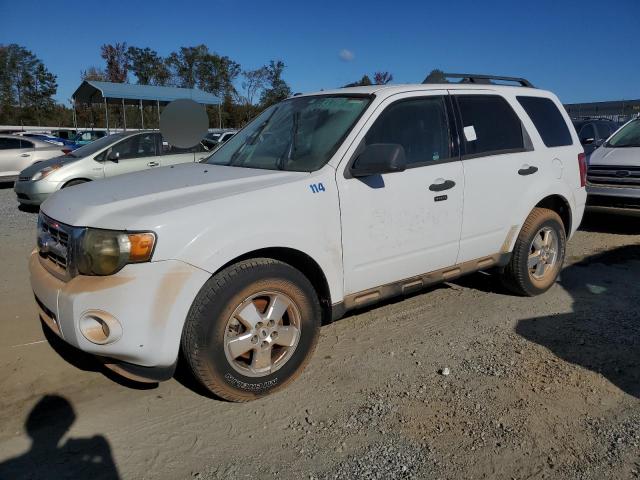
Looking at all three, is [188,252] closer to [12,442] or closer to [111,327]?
[111,327]

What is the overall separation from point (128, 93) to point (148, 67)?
33.4 meters

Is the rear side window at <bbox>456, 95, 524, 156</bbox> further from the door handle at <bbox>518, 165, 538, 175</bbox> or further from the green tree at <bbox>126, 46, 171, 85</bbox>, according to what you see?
the green tree at <bbox>126, 46, 171, 85</bbox>

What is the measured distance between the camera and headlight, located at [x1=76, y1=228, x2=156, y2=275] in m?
2.64

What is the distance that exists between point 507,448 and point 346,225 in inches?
62.0

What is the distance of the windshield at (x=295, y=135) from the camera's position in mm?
3576

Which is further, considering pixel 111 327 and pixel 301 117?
pixel 301 117

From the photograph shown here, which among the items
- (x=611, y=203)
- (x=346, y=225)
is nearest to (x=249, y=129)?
(x=346, y=225)

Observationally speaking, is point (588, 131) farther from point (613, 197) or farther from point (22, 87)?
point (22, 87)

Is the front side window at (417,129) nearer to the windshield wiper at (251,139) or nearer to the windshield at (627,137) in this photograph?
the windshield wiper at (251,139)

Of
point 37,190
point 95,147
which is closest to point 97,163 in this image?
point 95,147

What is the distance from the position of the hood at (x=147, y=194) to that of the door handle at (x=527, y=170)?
214cm

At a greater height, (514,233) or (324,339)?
(514,233)

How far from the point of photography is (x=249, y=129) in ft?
14.4

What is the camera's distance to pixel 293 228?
123 inches
